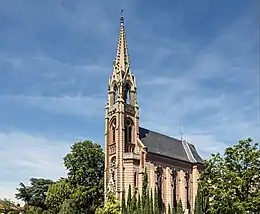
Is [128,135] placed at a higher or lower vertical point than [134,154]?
higher

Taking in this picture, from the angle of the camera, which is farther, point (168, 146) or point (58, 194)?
point (58, 194)

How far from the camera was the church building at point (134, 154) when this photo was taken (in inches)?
2242

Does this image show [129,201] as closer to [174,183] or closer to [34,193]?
[174,183]

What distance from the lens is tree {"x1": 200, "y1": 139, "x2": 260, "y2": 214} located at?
102 feet

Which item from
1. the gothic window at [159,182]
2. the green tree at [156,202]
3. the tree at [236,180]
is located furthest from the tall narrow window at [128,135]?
the tree at [236,180]

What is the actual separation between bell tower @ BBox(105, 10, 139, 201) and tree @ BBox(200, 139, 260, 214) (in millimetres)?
23151

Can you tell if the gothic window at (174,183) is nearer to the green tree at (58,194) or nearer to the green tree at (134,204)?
the green tree at (134,204)

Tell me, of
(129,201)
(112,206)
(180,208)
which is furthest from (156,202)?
(112,206)

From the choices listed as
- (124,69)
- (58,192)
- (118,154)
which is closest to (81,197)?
(58,192)

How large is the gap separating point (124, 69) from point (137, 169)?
15194mm

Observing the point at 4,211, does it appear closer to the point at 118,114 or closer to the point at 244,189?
the point at 118,114

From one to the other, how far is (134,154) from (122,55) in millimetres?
15651

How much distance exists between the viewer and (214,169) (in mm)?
34250

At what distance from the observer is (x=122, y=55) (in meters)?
63.5
